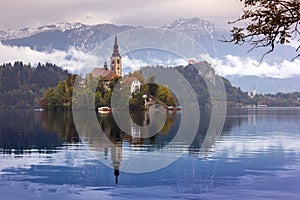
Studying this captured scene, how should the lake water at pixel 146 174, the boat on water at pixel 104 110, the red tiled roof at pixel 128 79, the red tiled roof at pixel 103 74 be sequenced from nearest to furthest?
the lake water at pixel 146 174
the boat on water at pixel 104 110
the red tiled roof at pixel 128 79
the red tiled roof at pixel 103 74

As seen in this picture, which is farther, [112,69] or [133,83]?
[112,69]

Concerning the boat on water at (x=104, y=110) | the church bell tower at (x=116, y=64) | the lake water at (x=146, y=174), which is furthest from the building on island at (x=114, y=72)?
the lake water at (x=146, y=174)

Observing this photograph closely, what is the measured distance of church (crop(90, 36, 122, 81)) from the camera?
136 meters

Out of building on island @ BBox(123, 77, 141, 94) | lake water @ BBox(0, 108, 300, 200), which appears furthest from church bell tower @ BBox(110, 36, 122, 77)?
lake water @ BBox(0, 108, 300, 200)

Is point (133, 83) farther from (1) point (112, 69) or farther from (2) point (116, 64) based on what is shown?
(2) point (116, 64)

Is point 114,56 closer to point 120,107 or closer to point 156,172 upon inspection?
point 120,107

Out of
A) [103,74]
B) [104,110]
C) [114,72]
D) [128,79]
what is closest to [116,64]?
[114,72]

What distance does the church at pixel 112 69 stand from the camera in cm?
13576

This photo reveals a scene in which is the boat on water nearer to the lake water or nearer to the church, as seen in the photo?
the church

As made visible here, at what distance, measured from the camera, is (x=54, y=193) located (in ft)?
69.3

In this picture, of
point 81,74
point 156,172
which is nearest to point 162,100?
point 81,74

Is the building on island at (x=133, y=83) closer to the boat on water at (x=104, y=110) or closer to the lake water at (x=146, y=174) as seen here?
the boat on water at (x=104, y=110)

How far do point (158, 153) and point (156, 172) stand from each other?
7.51 meters

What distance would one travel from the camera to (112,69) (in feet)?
509
